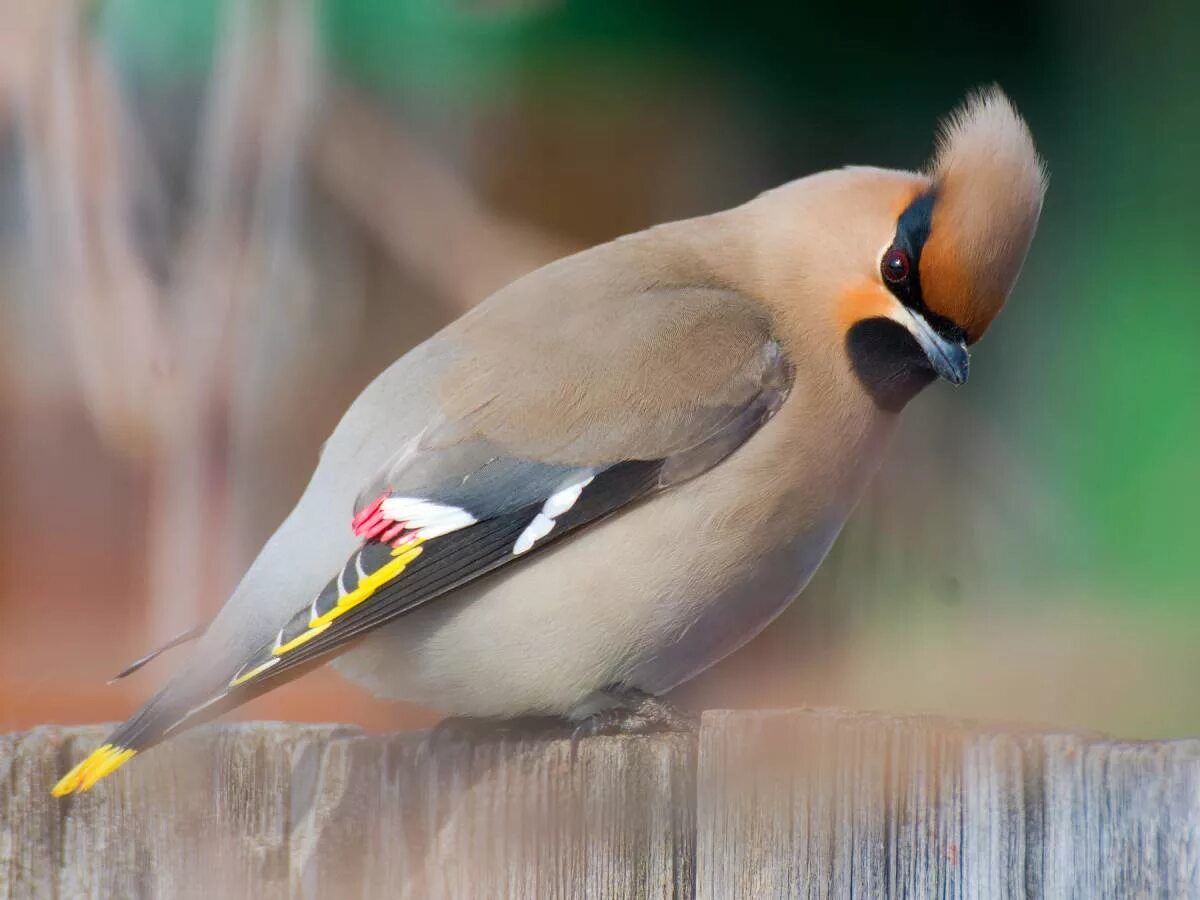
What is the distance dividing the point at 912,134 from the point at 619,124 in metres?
0.72

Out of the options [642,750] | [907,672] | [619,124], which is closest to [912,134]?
[619,124]

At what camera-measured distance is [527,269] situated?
4090mm

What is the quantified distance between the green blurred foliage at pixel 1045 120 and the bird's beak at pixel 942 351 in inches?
64.2

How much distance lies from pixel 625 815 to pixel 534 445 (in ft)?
2.82

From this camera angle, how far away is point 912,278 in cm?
283

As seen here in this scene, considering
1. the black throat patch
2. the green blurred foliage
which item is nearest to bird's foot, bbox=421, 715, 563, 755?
the black throat patch

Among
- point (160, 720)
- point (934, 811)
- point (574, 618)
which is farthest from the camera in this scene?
point (574, 618)

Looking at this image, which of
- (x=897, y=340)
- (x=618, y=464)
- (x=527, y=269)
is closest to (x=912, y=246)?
(x=897, y=340)

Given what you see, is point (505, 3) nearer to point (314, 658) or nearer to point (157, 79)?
point (157, 79)

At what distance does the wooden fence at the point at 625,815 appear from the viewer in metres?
1.66

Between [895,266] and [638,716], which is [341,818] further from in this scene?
[895,266]

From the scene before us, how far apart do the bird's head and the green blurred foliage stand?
→ 154 centimetres

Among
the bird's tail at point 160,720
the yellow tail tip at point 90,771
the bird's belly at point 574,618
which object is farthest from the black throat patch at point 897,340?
the yellow tail tip at point 90,771

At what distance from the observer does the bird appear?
251cm
